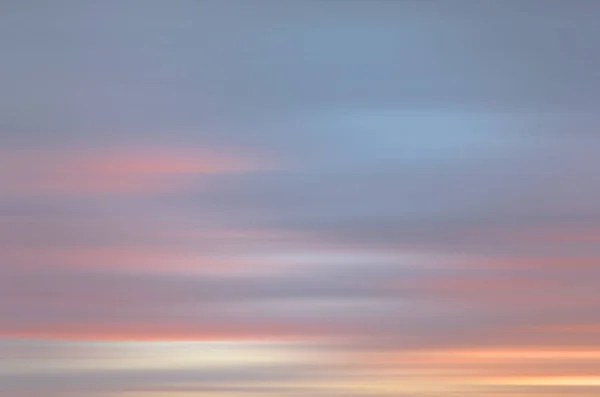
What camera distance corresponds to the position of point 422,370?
258 inches

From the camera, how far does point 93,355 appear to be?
22.1 feet

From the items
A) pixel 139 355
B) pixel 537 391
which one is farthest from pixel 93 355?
pixel 537 391

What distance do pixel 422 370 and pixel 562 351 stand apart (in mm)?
374

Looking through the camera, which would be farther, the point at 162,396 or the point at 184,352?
the point at 184,352

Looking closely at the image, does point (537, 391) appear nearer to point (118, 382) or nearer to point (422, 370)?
point (422, 370)

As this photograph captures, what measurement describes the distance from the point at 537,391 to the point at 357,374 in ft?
1.47

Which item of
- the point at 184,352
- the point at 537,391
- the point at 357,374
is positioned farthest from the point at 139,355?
the point at 537,391

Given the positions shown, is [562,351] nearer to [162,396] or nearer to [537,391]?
[537,391]

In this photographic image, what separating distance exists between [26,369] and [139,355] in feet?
1.00

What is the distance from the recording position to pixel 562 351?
6684 mm

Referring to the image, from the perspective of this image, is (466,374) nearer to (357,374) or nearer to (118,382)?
(357,374)

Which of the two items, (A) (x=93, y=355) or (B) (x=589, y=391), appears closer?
(B) (x=589, y=391)

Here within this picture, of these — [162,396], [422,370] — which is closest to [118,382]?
[162,396]

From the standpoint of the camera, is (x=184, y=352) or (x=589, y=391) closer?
(x=589, y=391)
